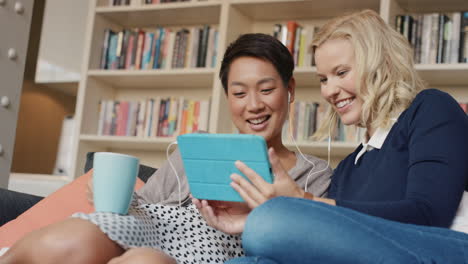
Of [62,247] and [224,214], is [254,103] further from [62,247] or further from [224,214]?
[62,247]

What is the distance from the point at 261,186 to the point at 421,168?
0.32 metres

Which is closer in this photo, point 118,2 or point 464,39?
point 464,39

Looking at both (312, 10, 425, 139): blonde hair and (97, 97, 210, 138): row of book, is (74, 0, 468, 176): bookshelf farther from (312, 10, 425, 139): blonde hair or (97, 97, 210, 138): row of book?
(312, 10, 425, 139): blonde hair

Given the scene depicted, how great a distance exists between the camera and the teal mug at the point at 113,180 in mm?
1146

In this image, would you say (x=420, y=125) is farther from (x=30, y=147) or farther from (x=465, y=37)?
(x=30, y=147)

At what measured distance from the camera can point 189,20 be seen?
3.44 metres

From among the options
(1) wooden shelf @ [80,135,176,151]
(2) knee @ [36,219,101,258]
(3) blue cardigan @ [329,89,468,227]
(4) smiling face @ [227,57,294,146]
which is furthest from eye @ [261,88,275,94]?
(1) wooden shelf @ [80,135,176,151]

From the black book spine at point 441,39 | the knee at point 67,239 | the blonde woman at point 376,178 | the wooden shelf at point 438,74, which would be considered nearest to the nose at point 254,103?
the blonde woman at point 376,178

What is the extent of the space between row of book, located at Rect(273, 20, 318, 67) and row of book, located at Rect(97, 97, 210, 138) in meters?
0.52

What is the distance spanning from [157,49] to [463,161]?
7.84ft

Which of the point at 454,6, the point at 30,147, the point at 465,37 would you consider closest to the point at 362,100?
the point at 465,37

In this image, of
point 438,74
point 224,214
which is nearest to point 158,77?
point 438,74

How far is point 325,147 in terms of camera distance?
2861 millimetres

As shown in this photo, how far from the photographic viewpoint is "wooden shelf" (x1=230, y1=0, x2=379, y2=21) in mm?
3000
